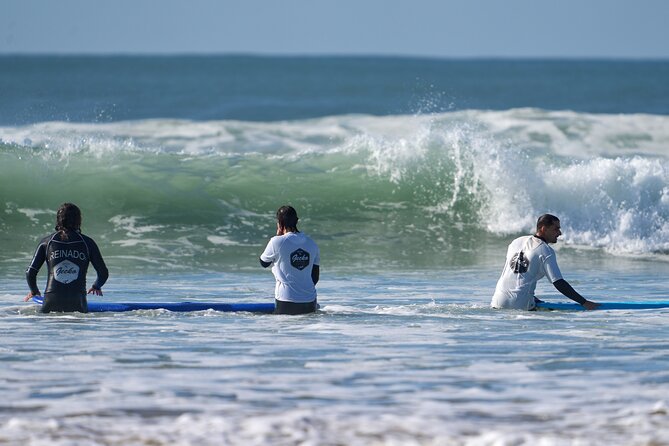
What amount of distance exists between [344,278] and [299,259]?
179 inches

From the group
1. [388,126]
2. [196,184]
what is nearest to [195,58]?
[388,126]

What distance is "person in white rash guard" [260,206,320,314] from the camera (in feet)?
36.7

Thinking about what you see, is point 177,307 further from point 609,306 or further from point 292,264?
point 609,306

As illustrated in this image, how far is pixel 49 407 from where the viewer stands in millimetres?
7262

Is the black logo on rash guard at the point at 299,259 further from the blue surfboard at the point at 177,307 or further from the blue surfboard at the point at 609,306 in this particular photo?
the blue surfboard at the point at 609,306

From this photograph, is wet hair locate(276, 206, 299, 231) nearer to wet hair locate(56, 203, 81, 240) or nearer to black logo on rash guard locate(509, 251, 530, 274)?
wet hair locate(56, 203, 81, 240)

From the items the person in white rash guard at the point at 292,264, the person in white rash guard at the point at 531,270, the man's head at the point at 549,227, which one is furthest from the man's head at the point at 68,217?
→ the man's head at the point at 549,227

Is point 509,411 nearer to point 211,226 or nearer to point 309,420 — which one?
point 309,420

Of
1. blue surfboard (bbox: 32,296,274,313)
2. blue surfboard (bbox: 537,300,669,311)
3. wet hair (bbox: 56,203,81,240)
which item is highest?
wet hair (bbox: 56,203,81,240)

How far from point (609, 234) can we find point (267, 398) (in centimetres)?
1335

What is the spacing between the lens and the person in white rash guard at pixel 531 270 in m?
11.1

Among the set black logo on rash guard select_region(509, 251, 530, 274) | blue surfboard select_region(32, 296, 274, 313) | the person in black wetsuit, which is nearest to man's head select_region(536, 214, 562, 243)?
black logo on rash guard select_region(509, 251, 530, 274)

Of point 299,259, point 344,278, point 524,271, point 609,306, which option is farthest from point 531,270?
point 344,278

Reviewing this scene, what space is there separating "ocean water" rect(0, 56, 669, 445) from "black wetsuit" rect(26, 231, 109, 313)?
0.90 feet
